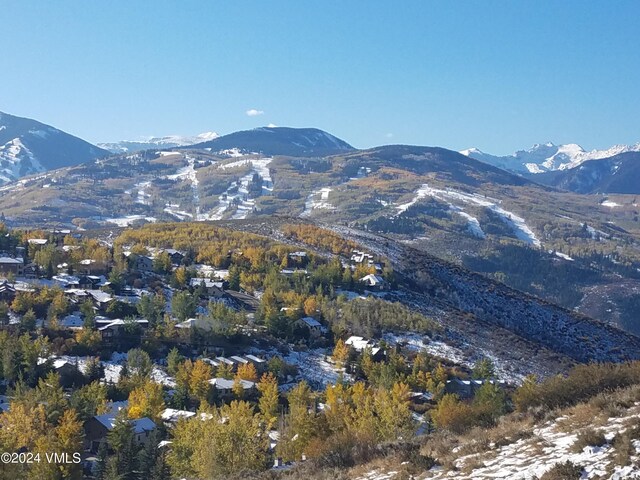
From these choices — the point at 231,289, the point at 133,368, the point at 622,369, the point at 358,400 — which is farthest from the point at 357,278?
the point at 622,369

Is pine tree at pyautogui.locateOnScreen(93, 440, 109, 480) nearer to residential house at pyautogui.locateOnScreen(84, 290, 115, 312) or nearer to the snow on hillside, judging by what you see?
the snow on hillside

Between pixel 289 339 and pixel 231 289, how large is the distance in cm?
2346

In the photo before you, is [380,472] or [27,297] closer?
[380,472]

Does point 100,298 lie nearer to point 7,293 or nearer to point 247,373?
point 7,293

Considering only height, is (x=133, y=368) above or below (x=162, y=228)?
below

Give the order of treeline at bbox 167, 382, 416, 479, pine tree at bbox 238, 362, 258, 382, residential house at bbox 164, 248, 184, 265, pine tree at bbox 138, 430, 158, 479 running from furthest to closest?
residential house at bbox 164, 248, 184, 265 → pine tree at bbox 238, 362, 258, 382 → pine tree at bbox 138, 430, 158, 479 → treeline at bbox 167, 382, 416, 479

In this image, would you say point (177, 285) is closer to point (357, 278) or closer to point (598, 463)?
point (357, 278)

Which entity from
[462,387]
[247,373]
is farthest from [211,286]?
[462,387]

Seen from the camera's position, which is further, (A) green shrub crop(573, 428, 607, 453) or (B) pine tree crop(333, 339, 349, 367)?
(B) pine tree crop(333, 339, 349, 367)

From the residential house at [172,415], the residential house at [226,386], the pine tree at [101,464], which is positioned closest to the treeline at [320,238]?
the residential house at [226,386]

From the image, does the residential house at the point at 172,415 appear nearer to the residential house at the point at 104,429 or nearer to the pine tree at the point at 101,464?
the residential house at the point at 104,429

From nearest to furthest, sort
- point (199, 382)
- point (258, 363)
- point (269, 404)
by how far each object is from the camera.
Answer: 1. point (269, 404)
2. point (199, 382)
3. point (258, 363)

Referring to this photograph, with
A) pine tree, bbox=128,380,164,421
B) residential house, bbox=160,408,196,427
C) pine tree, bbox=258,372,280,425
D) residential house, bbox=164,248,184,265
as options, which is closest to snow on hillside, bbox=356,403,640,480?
pine tree, bbox=258,372,280,425

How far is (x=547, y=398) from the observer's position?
85.7ft
